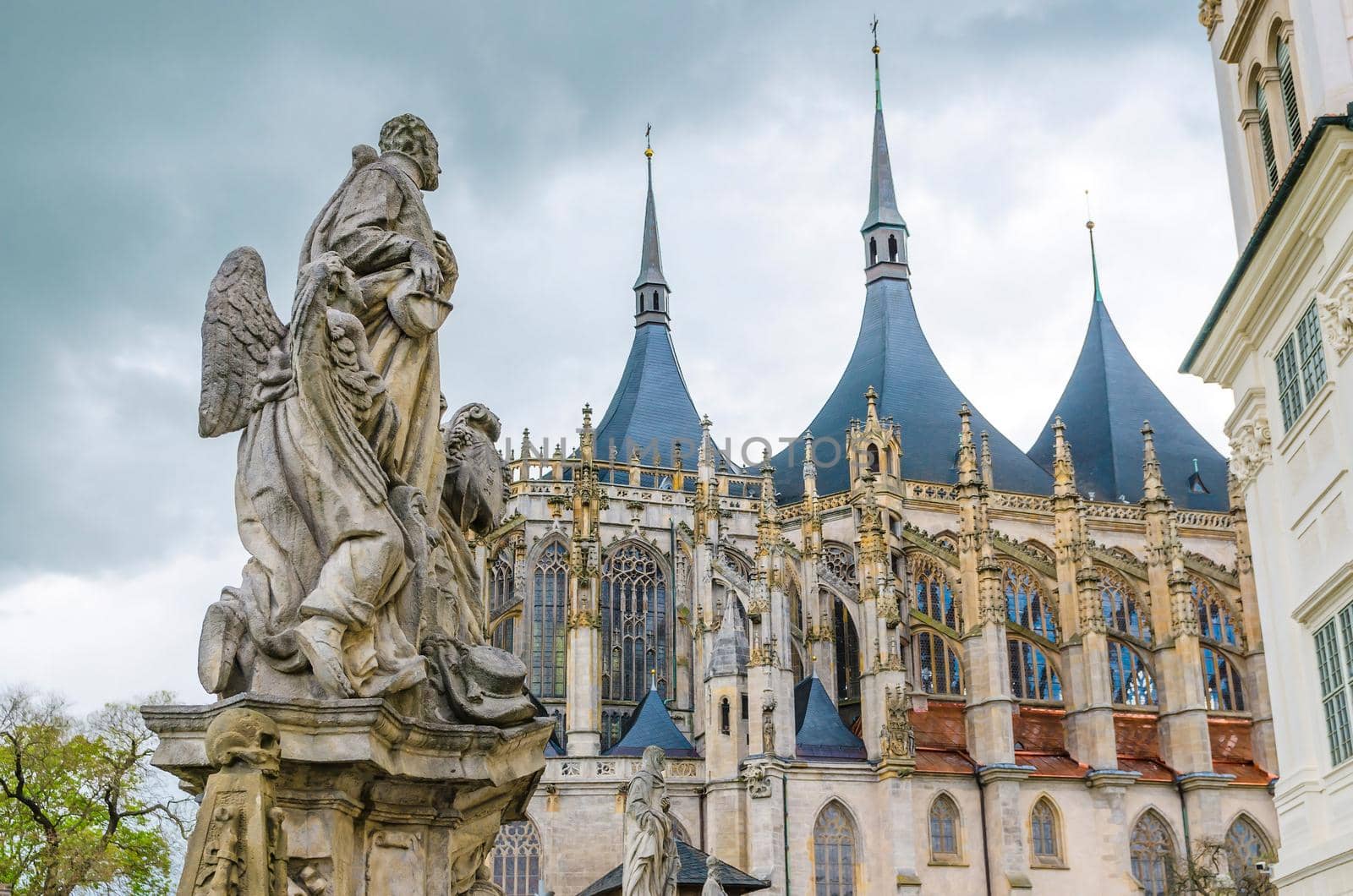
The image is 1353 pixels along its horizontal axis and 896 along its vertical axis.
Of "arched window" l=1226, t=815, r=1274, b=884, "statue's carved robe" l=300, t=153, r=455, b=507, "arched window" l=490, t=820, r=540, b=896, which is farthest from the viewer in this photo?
"arched window" l=1226, t=815, r=1274, b=884

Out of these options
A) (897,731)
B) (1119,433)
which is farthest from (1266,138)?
(1119,433)

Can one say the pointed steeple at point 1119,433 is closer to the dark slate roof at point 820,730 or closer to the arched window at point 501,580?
the dark slate roof at point 820,730

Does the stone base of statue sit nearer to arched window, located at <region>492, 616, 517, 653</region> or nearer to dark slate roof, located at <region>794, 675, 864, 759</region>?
dark slate roof, located at <region>794, 675, 864, 759</region>

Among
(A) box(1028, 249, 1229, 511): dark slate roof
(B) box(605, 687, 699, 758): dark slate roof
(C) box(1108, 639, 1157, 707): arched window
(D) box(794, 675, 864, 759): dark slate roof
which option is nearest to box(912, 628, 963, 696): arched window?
(C) box(1108, 639, 1157, 707): arched window

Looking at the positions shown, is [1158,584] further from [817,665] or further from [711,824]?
[711,824]

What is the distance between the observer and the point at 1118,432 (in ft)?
189

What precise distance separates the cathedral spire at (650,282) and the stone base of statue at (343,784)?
52.8 meters

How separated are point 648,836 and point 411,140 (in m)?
7.58

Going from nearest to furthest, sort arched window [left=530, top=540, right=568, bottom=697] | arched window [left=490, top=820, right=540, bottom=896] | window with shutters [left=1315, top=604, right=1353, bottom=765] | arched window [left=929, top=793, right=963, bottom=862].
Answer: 1. window with shutters [left=1315, top=604, right=1353, bottom=765]
2. arched window [left=490, top=820, right=540, bottom=896]
3. arched window [left=929, top=793, right=963, bottom=862]
4. arched window [left=530, top=540, right=568, bottom=697]

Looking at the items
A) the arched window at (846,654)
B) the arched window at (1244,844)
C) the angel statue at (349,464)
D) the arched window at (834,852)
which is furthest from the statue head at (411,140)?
the arched window at (846,654)

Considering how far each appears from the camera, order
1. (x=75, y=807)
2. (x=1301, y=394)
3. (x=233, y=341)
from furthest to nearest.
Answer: (x=75, y=807) < (x=1301, y=394) < (x=233, y=341)

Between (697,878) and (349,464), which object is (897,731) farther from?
(349,464)

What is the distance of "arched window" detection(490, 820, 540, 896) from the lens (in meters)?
37.3

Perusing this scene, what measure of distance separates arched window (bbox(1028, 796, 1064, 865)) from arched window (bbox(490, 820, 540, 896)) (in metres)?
12.6
